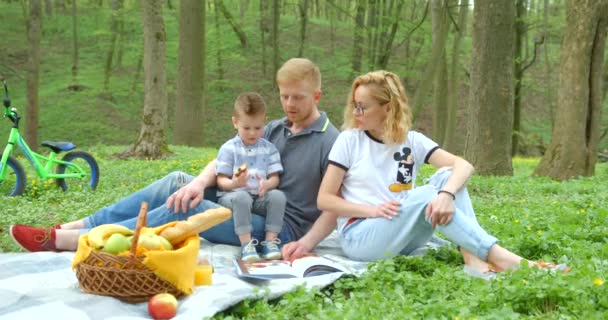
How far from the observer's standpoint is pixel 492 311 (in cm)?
300

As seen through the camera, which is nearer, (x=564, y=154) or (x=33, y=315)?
(x=33, y=315)

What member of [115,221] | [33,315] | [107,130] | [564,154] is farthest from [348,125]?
[107,130]

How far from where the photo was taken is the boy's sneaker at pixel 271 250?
447 centimetres

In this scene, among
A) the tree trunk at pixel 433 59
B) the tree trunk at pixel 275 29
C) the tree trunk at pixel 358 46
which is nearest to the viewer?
the tree trunk at pixel 433 59

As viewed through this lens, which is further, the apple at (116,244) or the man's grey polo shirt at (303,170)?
the man's grey polo shirt at (303,170)

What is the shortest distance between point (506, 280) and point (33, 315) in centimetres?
227

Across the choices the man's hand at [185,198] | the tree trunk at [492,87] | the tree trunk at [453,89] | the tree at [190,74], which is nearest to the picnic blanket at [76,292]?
the man's hand at [185,198]

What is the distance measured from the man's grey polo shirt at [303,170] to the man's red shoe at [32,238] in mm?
1601

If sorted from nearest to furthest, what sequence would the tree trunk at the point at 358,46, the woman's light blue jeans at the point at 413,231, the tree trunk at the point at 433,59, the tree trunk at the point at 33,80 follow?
the woman's light blue jeans at the point at 413,231, the tree trunk at the point at 433,59, the tree trunk at the point at 33,80, the tree trunk at the point at 358,46

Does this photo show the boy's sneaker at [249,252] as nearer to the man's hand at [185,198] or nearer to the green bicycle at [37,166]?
the man's hand at [185,198]

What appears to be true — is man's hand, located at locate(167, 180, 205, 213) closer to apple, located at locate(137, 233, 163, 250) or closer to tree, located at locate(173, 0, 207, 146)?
apple, located at locate(137, 233, 163, 250)

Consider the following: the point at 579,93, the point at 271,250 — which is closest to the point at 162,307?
the point at 271,250

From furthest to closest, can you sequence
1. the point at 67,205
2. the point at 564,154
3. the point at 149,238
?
the point at 564,154
the point at 67,205
the point at 149,238

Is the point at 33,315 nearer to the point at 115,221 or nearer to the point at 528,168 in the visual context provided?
the point at 115,221
